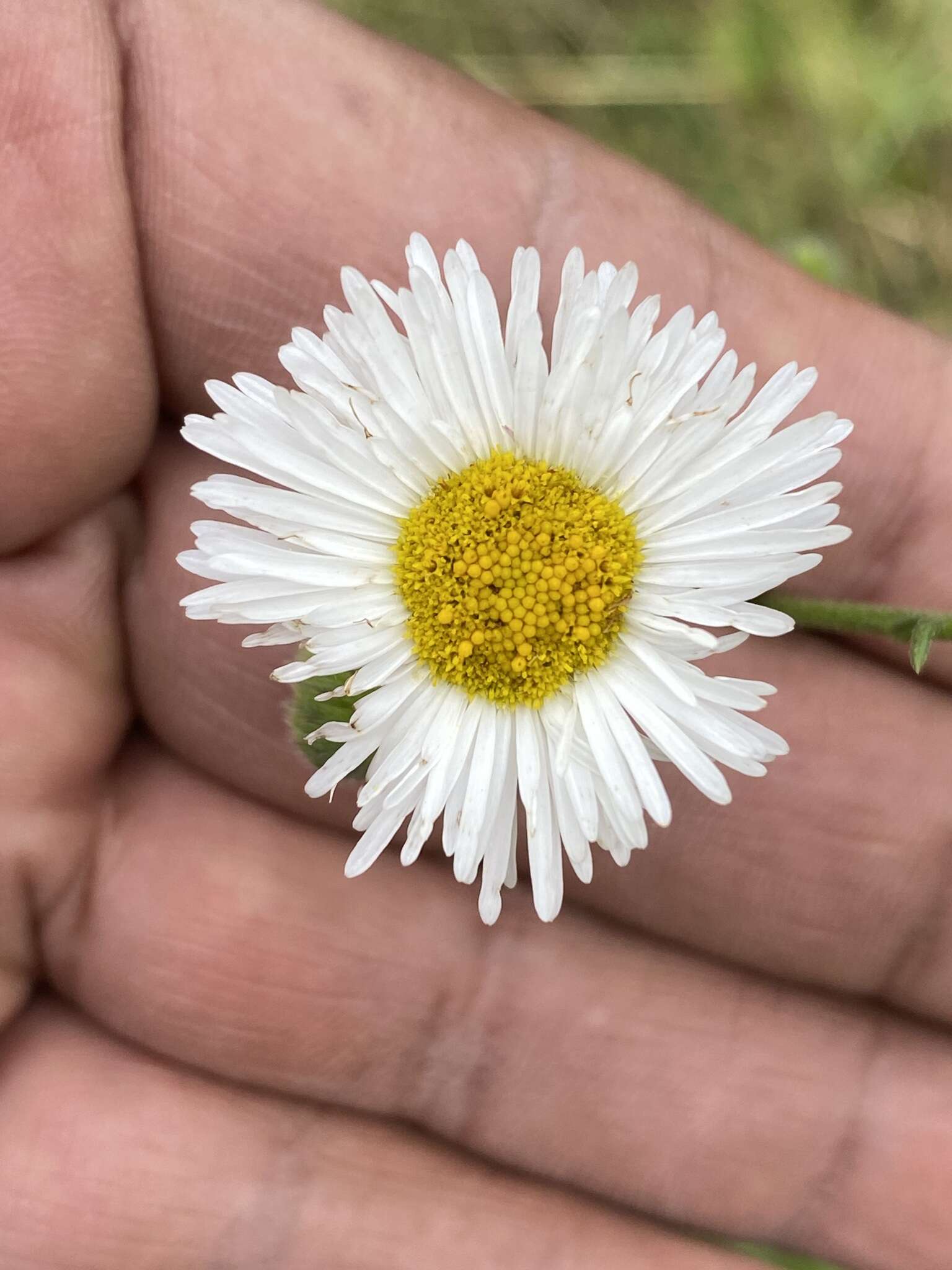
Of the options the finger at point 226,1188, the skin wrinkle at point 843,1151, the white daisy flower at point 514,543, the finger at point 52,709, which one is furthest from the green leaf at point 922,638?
the finger at point 226,1188

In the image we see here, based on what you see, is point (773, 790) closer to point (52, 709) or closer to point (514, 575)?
point (514, 575)

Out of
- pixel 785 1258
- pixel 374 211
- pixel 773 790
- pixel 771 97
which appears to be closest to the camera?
pixel 374 211

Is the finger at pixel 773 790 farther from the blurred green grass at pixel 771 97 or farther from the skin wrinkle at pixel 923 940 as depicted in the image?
the blurred green grass at pixel 771 97

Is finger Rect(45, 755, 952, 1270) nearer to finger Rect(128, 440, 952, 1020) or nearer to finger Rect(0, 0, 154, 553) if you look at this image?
finger Rect(128, 440, 952, 1020)

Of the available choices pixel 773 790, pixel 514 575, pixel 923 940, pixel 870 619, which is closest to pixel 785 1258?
pixel 923 940

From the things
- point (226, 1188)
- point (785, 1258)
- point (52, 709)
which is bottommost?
point (785, 1258)

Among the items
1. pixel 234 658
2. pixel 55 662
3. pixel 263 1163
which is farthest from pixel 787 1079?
pixel 55 662
